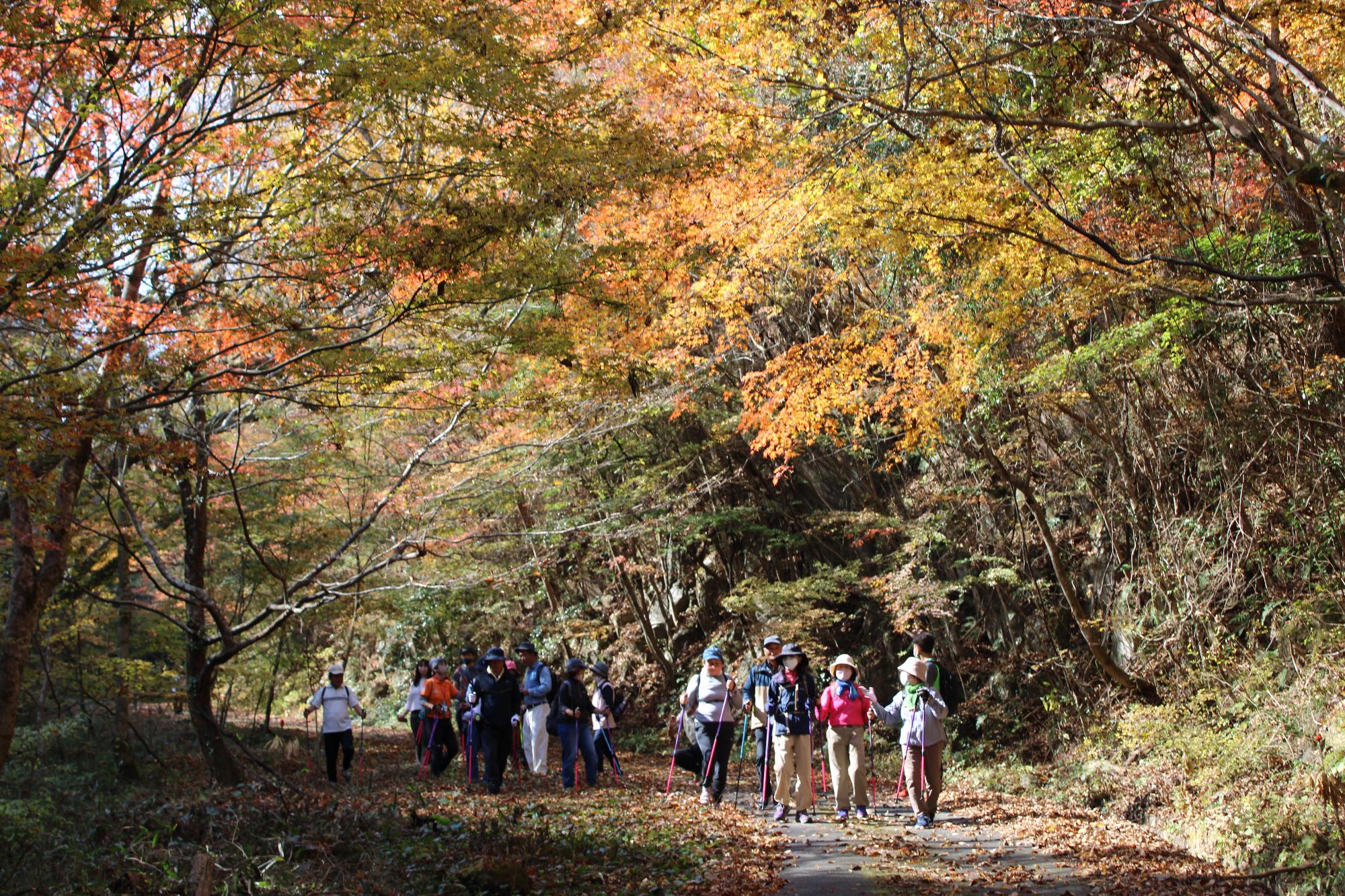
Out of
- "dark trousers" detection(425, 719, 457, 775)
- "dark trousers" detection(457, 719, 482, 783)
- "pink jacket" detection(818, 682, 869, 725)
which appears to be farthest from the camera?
"dark trousers" detection(425, 719, 457, 775)

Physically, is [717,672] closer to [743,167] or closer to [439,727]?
[439,727]

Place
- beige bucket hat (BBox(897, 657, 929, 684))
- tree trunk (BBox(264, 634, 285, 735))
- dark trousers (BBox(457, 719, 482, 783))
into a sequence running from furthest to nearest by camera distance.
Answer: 1. tree trunk (BBox(264, 634, 285, 735))
2. dark trousers (BBox(457, 719, 482, 783))
3. beige bucket hat (BBox(897, 657, 929, 684))

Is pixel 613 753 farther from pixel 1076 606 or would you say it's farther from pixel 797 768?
pixel 1076 606

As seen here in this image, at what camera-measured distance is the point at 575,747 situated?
10.8 metres

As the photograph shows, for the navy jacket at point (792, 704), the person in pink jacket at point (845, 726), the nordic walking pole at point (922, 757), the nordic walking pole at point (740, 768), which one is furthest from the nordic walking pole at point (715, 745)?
the nordic walking pole at point (922, 757)

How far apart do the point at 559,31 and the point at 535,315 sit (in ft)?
10.9

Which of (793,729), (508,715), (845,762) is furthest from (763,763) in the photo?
(508,715)

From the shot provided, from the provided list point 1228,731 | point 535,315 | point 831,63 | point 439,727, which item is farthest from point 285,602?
point 1228,731

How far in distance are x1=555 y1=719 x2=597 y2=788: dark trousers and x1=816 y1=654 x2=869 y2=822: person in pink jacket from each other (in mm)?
3098

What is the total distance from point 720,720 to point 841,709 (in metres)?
1.27

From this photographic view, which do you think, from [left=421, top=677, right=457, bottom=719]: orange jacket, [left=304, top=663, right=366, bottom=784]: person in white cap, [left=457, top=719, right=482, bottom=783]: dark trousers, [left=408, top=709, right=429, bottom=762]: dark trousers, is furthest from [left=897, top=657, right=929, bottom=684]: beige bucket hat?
[left=408, top=709, right=429, bottom=762]: dark trousers

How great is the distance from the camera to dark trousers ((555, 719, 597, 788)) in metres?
10.8

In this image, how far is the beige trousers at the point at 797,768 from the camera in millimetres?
8922

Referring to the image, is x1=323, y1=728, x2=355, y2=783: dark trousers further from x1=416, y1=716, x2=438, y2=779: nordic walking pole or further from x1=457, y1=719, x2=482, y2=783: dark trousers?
x1=457, y1=719, x2=482, y2=783: dark trousers
